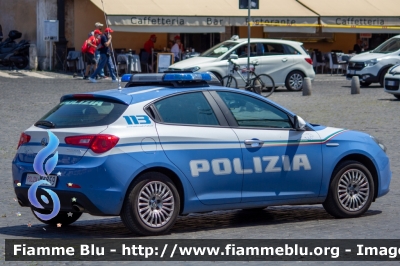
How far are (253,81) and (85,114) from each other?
17.0m

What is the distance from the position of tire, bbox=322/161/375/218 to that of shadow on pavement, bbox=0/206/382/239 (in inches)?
7.4

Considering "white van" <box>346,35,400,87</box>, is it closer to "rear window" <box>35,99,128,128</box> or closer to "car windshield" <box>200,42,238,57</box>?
"car windshield" <box>200,42,238,57</box>

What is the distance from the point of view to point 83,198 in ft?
26.3

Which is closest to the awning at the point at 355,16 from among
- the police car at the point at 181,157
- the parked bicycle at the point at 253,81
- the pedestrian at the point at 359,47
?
the pedestrian at the point at 359,47

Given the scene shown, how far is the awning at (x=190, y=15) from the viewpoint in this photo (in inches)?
1272

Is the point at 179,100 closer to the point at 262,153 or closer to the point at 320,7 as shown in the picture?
the point at 262,153

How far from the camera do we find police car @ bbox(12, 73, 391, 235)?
26.4 feet

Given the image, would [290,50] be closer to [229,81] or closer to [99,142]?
[229,81]

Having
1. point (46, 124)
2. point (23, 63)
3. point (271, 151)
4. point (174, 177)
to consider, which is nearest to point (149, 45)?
point (23, 63)

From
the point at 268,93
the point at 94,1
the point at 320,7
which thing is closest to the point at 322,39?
the point at 320,7

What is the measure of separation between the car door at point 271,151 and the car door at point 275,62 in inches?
721

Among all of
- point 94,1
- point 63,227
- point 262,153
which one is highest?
point 94,1

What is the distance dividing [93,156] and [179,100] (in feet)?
3.81

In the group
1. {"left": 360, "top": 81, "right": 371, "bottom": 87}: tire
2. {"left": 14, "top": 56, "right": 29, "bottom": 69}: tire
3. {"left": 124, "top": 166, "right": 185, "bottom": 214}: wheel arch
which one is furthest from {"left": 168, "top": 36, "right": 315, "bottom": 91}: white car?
{"left": 124, "top": 166, "right": 185, "bottom": 214}: wheel arch
